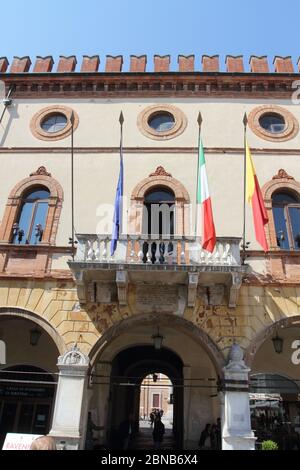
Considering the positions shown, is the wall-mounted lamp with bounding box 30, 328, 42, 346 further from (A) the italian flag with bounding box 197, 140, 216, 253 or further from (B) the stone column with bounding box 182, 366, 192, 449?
(A) the italian flag with bounding box 197, 140, 216, 253

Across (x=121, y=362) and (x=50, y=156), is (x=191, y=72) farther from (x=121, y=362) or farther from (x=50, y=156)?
(x=121, y=362)

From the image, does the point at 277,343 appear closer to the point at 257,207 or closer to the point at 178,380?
the point at 178,380

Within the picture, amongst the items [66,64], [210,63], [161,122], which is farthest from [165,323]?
[66,64]

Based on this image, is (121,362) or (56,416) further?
(121,362)

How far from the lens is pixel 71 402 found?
29.6 feet

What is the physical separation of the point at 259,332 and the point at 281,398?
3.96m

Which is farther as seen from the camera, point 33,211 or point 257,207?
point 33,211

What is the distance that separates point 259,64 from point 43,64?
795 cm

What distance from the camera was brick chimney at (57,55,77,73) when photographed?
14627 millimetres

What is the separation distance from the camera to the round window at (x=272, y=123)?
1316 cm

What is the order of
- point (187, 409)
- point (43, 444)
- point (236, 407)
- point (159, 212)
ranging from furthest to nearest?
point (187, 409) < point (159, 212) < point (236, 407) < point (43, 444)

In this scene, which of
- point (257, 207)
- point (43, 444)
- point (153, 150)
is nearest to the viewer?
point (43, 444)

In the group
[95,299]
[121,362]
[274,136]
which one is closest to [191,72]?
[274,136]

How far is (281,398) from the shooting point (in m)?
12.3
